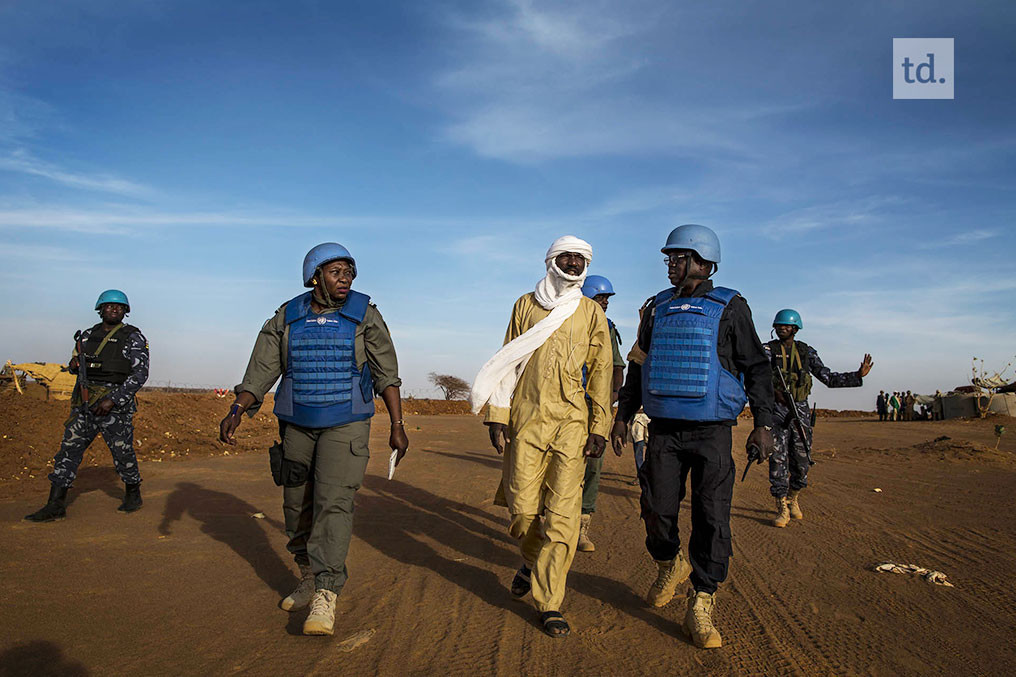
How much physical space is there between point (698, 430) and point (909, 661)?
1.64 meters

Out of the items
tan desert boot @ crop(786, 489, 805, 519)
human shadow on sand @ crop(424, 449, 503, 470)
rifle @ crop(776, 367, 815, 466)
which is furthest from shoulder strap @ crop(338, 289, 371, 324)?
human shadow on sand @ crop(424, 449, 503, 470)

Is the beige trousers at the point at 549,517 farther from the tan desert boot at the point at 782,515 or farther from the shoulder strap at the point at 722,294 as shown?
the tan desert boot at the point at 782,515

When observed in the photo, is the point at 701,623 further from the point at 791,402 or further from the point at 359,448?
the point at 791,402

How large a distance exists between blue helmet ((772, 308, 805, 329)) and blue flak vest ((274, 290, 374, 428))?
213 inches

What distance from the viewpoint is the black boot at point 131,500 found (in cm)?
787

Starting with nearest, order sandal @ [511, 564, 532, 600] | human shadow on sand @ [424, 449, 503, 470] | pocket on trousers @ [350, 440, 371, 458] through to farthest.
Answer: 1. pocket on trousers @ [350, 440, 371, 458]
2. sandal @ [511, 564, 532, 600]
3. human shadow on sand @ [424, 449, 503, 470]

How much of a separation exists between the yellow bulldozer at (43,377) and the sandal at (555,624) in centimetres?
2306

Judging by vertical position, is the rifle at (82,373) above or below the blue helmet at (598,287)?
below

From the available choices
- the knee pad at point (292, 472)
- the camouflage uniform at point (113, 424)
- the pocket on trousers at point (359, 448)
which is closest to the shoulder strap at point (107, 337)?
the camouflage uniform at point (113, 424)

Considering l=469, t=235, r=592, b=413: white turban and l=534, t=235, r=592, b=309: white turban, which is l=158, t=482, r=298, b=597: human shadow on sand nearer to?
l=469, t=235, r=592, b=413: white turban

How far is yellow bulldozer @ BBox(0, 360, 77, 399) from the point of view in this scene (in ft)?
74.8

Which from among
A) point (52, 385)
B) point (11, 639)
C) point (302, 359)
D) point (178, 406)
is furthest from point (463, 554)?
point (52, 385)

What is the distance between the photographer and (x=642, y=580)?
547cm

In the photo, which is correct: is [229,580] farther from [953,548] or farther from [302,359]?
[953,548]
